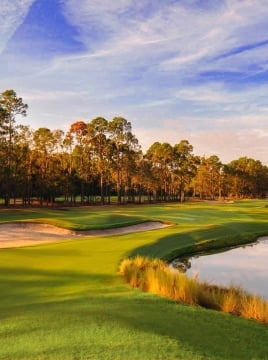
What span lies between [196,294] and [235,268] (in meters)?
9.04

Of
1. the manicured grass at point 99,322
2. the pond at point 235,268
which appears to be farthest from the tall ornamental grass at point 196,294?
the pond at point 235,268

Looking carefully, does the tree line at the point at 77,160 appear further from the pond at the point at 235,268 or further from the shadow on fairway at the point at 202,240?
the pond at the point at 235,268

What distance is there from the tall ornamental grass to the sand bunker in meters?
14.0

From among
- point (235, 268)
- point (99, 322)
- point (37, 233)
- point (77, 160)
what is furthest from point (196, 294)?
point (77, 160)

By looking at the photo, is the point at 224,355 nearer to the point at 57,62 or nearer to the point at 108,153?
the point at 57,62

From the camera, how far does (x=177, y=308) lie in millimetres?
9984

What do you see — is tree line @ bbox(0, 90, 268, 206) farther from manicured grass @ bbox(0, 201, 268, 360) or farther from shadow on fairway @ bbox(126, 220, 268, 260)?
manicured grass @ bbox(0, 201, 268, 360)

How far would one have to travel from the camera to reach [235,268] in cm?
1988

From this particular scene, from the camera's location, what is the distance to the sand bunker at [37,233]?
87.9ft

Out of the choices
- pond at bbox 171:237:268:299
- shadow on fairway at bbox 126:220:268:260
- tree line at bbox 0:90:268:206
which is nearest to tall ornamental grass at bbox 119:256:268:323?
pond at bbox 171:237:268:299

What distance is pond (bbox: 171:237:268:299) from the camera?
16.4 metres

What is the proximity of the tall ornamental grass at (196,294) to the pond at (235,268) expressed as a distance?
7.61ft

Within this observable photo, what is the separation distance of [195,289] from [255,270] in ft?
28.3

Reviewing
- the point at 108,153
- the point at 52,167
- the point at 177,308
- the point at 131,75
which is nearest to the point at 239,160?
the point at 108,153
